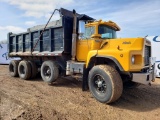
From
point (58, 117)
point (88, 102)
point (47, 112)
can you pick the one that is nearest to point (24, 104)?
point (47, 112)

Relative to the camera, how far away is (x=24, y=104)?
17.9 feet

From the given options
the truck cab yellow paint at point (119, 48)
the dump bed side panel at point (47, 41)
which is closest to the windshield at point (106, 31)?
the truck cab yellow paint at point (119, 48)

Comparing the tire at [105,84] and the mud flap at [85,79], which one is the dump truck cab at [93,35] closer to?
the mud flap at [85,79]

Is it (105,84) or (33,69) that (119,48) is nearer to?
(105,84)

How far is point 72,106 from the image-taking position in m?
5.61

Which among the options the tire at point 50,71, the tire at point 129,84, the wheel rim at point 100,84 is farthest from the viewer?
the tire at point 50,71

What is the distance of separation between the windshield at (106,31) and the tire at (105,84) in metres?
1.57

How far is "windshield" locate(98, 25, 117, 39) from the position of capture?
23.2ft

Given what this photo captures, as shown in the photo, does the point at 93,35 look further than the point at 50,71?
No

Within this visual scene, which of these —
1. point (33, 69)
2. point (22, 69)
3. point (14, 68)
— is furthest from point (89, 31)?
point (14, 68)

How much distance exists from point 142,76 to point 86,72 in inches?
81.9

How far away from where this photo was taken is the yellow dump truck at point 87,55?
5715 mm

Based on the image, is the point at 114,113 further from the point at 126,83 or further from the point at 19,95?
the point at 19,95

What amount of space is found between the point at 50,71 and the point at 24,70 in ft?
7.33
